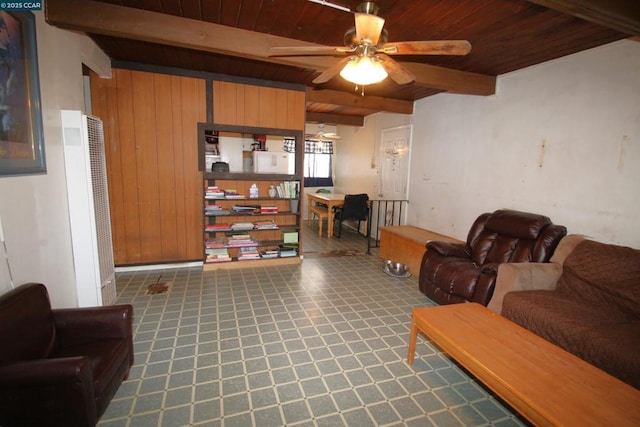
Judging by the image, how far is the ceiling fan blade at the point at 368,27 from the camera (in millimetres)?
1691

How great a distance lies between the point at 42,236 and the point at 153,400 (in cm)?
131

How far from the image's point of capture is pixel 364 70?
2102 millimetres

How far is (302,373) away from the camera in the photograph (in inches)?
81.0

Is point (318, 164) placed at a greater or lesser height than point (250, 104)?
lesser

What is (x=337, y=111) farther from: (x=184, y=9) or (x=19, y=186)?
(x=19, y=186)

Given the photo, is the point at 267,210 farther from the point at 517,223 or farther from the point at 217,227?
the point at 517,223

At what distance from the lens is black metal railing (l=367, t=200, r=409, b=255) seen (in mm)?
5195

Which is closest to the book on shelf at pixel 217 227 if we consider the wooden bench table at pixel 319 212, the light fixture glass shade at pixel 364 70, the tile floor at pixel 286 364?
the tile floor at pixel 286 364

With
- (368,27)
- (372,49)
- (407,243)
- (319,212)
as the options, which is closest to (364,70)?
(372,49)

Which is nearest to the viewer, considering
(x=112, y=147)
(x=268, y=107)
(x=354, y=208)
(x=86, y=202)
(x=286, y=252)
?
(x=86, y=202)

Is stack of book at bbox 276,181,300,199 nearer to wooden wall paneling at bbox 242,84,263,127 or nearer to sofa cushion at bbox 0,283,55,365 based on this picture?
wooden wall paneling at bbox 242,84,263,127

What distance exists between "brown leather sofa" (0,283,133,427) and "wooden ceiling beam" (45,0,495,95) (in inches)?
76.0

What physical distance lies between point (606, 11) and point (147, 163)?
175 inches

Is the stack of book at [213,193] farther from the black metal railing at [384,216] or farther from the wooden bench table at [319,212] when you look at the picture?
the wooden bench table at [319,212]
